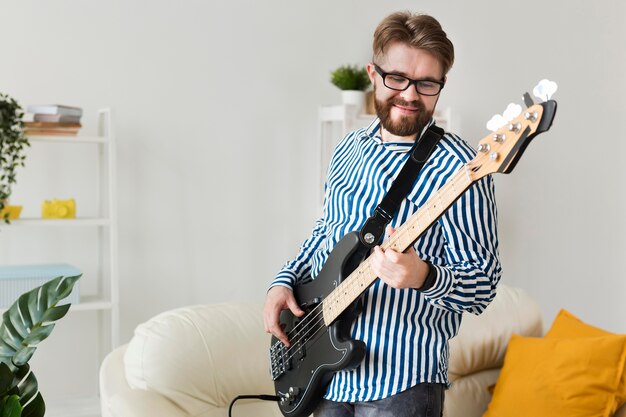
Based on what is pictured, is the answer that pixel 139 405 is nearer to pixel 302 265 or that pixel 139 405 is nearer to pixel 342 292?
pixel 302 265

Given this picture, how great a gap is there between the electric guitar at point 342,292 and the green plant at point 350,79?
1.91 m

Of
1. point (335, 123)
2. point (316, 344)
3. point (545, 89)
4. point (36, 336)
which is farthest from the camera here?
point (335, 123)

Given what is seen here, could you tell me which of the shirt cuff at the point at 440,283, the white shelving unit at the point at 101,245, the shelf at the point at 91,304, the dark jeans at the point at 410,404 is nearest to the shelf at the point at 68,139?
the white shelving unit at the point at 101,245

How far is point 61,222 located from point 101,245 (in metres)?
0.34

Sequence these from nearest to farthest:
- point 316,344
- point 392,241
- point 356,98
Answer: point 392,241 < point 316,344 < point 356,98

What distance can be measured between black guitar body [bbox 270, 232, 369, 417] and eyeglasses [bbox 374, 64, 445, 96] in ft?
0.94

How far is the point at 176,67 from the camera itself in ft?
11.3

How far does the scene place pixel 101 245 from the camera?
3.36 m

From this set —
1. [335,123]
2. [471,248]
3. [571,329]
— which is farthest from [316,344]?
[335,123]

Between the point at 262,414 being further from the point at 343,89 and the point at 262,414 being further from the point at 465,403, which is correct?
the point at 343,89

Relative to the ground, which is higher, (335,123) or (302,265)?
(335,123)

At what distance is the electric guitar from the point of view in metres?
1.22

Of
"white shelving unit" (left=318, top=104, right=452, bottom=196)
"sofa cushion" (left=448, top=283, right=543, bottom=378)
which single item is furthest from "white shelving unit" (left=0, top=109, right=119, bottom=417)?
"sofa cushion" (left=448, top=283, right=543, bottom=378)

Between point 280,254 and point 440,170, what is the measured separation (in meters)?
2.29
